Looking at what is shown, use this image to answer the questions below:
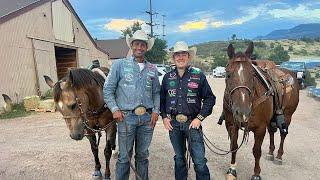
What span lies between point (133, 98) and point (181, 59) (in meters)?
0.76

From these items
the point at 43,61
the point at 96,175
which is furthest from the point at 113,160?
the point at 43,61

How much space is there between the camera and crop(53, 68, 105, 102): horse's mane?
405 cm

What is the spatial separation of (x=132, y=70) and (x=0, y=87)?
10.5 m

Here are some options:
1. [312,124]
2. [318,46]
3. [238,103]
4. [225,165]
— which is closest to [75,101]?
[238,103]

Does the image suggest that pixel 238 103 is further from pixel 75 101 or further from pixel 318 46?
pixel 318 46

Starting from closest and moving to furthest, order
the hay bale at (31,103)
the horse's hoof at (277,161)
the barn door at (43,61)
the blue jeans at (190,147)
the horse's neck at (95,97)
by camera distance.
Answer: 1. the blue jeans at (190,147)
2. the horse's neck at (95,97)
3. the horse's hoof at (277,161)
4. the hay bale at (31,103)
5. the barn door at (43,61)

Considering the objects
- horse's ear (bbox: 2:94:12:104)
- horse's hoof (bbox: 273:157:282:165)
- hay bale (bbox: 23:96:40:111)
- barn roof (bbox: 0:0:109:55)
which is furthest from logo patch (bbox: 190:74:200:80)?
barn roof (bbox: 0:0:109:55)

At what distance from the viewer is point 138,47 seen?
12.9ft

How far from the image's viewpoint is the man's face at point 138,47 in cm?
394

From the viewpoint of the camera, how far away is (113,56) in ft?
137

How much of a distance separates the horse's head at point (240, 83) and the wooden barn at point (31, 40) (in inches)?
432

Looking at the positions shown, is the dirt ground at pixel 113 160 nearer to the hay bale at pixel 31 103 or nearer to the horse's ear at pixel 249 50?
the horse's ear at pixel 249 50

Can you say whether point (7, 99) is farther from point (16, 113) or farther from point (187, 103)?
point (187, 103)

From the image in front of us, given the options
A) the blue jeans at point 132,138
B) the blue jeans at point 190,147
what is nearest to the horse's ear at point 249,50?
the blue jeans at point 190,147
